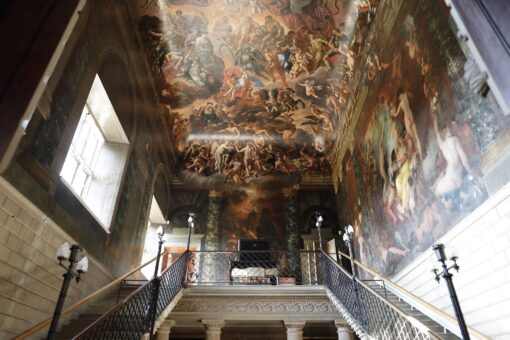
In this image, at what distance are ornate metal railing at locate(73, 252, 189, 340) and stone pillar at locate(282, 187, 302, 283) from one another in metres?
6.19

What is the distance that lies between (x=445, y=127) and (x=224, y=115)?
1021cm

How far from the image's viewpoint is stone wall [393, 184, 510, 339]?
4.88 m

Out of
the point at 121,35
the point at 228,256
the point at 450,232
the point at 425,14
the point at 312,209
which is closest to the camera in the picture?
the point at 450,232

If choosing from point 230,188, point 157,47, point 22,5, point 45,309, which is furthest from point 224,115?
point 22,5

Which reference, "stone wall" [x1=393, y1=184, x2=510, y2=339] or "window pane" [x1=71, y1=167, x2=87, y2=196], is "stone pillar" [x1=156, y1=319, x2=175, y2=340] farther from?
"stone wall" [x1=393, y1=184, x2=510, y2=339]

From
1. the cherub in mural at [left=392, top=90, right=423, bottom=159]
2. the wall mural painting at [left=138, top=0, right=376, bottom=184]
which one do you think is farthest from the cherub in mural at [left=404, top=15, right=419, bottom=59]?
the wall mural painting at [left=138, top=0, right=376, bottom=184]

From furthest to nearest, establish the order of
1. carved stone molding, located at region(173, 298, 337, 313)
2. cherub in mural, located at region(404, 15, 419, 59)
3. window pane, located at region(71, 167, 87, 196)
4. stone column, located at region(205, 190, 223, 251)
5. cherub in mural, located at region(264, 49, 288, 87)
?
stone column, located at region(205, 190, 223, 251) → cherub in mural, located at region(264, 49, 288, 87) → carved stone molding, located at region(173, 298, 337, 313) → window pane, located at region(71, 167, 87, 196) → cherub in mural, located at region(404, 15, 419, 59)

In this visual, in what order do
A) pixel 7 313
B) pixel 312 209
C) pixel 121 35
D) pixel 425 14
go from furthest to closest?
pixel 312 209 < pixel 121 35 < pixel 425 14 < pixel 7 313

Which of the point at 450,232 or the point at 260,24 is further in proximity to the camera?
the point at 260,24

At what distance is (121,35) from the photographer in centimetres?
975

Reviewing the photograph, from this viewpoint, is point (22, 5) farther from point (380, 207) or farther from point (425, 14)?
point (380, 207)

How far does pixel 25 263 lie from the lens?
575cm

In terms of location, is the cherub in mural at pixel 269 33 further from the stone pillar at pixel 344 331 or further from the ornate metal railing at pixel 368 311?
the stone pillar at pixel 344 331

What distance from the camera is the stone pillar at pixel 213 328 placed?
8984 mm
